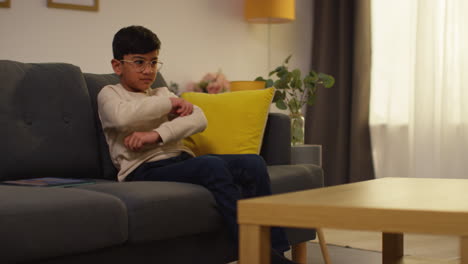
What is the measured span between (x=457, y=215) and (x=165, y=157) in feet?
4.27

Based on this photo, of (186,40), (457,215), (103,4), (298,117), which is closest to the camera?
(457,215)

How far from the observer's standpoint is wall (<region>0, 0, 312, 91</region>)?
356 centimetres

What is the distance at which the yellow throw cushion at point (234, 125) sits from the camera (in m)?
2.61

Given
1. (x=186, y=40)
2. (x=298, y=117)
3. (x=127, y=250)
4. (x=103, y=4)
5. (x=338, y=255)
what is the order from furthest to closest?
(x=186, y=40), (x=103, y=4), (x=298, y=117), (x=338, y=255), (x=127, y=250)

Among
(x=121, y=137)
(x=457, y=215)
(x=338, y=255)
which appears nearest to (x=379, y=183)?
(x=457, y=215)

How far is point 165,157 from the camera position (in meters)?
2.32

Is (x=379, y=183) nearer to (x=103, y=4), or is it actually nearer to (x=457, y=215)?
(x=457, y=215)

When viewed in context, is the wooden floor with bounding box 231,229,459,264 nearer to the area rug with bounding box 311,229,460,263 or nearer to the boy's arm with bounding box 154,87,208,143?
the area rug with bounding box 311,229,460,263

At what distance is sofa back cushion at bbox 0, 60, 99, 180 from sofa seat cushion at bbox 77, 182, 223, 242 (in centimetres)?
36

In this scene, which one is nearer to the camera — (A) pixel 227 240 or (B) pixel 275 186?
(A) pixel 227 240

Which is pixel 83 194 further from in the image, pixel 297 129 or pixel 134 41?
pixel 297 129

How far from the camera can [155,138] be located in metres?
2.23

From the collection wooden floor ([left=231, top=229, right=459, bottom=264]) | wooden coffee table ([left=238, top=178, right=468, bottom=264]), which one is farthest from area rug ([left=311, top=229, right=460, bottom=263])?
wooden coffee table ([left=238, top=178, right=468, bottom=264])

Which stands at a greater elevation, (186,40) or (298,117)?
(186,40)
